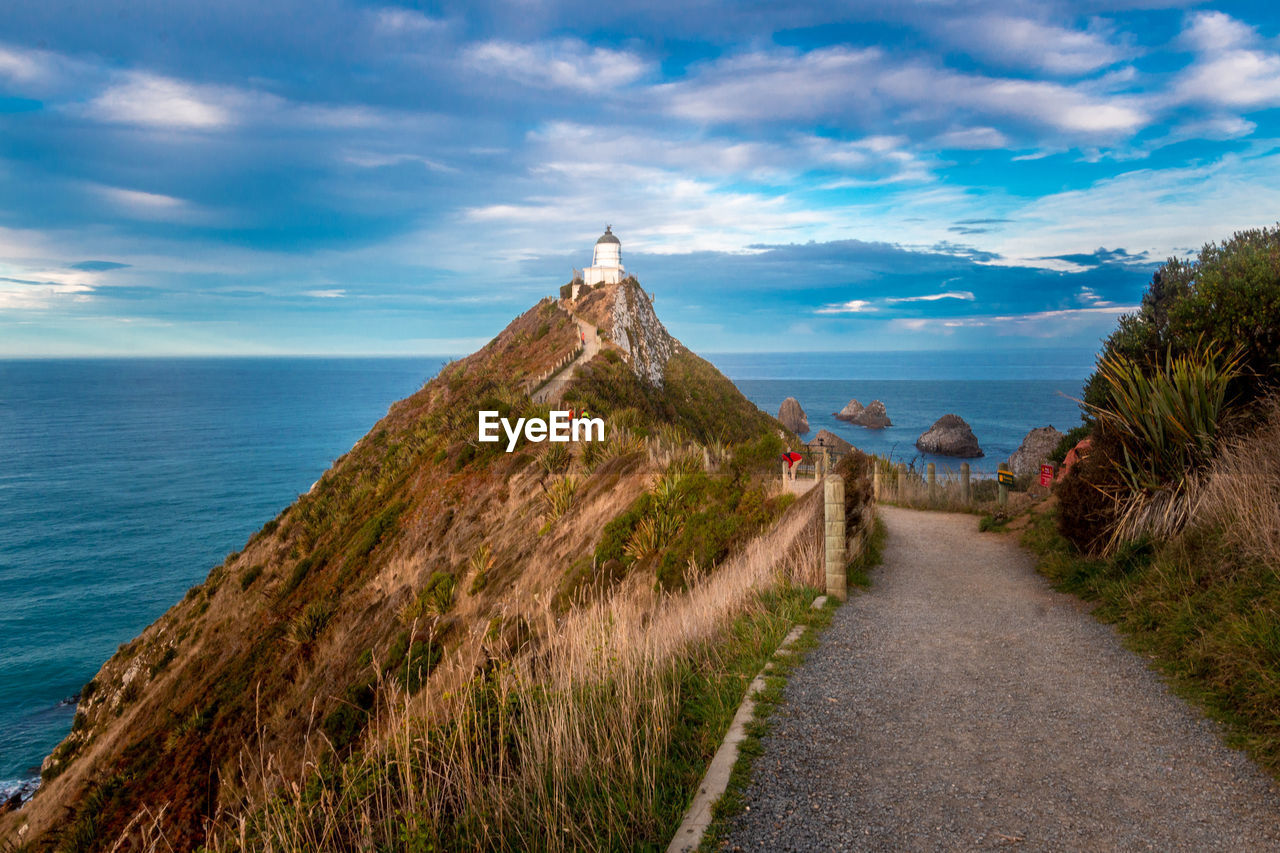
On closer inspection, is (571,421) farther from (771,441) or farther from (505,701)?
(505,701)

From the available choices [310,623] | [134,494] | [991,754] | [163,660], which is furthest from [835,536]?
[134,494]

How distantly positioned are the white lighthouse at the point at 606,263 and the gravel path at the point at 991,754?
175 feet

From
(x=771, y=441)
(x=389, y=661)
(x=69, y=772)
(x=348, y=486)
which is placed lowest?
(x=69, y=772)

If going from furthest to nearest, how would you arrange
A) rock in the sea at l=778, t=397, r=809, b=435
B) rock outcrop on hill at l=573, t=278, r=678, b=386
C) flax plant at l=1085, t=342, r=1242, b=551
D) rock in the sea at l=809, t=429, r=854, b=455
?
rock in the sea at l=778, t=397, r=809, b=435, rock outcrop on hill at l=573, t=278, r=678, b=386, rock in the sea at l=809, t=429, r=854, b=455, flax plant at l=1085, t=342, r=1242, b=551

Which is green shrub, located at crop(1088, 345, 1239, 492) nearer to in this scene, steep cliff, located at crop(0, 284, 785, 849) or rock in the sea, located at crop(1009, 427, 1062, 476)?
steep cliff, located at crop(0, 284, 785, 849)

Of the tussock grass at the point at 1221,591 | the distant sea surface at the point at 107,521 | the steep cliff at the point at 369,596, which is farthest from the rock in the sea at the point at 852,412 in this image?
the tussock grass at the point at 1221,591

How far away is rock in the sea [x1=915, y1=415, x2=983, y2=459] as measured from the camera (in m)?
79.4

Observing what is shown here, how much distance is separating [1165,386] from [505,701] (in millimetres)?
8507

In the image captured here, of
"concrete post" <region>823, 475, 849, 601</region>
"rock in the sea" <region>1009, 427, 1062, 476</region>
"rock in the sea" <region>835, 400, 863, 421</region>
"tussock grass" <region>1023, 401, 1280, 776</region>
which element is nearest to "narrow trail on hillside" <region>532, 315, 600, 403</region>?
"concrete post" <region>823, 475, 849, 601</region>

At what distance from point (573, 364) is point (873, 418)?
8580cm

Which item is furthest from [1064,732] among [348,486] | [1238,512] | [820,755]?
[348,486]

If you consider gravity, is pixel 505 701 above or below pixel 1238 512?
below

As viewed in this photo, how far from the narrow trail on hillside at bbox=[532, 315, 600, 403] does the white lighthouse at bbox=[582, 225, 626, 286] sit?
1241cm

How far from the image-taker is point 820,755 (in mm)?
4434
